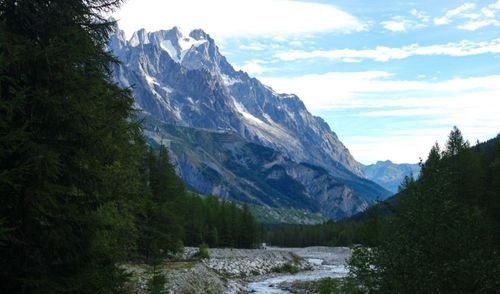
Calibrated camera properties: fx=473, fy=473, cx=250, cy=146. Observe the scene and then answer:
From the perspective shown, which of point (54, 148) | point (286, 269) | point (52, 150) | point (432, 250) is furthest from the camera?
point (286, 269)

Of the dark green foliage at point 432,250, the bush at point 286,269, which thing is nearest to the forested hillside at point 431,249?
the dark green foliage at point 432,250

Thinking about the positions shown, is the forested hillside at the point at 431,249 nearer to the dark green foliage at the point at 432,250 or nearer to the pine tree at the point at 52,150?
the dark green foliage at the point at 432,250

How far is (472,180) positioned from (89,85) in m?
58.7

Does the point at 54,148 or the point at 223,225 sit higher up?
the point at 54,148

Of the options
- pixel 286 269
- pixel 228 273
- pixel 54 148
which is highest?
pixel 54 148

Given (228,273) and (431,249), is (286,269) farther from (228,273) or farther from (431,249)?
(431,249)

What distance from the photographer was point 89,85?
43.7ft

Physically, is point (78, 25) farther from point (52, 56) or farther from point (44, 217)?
point (44, 217)

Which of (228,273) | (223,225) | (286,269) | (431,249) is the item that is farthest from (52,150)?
(223,225)

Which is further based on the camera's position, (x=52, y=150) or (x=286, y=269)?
(x=286, y=269)

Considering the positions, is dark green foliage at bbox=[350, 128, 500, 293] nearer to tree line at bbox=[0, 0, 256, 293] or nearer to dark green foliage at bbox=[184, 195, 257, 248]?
tree line at bbox=[0, 0, 256, 293]

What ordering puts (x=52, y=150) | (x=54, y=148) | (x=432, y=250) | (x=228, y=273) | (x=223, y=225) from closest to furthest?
(x=52, y=150) → (x=54, y=148) → (x=432, y=250) → (x=228, y=273) → (x=223, y=225)

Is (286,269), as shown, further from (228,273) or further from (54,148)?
(54,148)

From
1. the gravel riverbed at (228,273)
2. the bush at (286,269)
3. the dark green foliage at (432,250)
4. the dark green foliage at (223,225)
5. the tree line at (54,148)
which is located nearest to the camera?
the tree line at (54,148)
